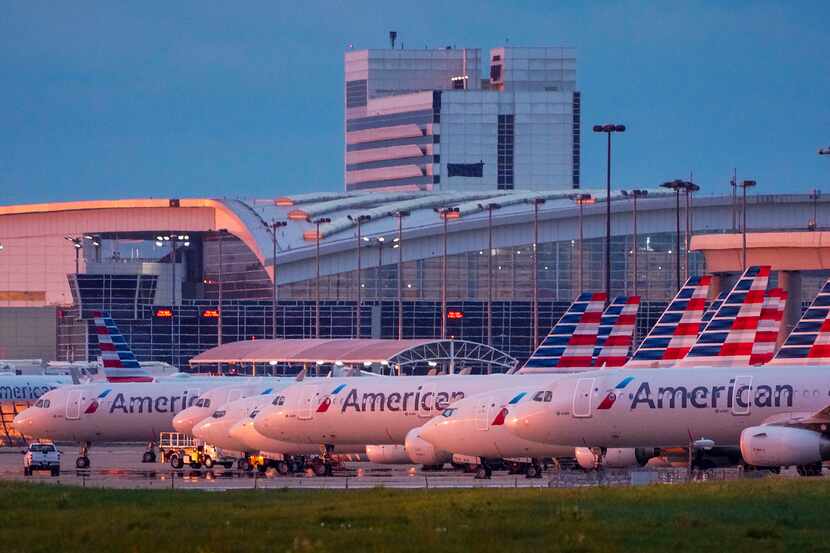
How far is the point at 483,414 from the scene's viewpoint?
180 ft

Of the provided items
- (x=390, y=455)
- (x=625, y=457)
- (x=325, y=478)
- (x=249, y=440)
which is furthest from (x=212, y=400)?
(x=625, y=457)

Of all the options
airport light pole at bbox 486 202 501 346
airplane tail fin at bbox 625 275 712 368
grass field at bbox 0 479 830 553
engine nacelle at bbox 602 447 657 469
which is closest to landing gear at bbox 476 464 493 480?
engine nacelle at bbox 602 447 657 469

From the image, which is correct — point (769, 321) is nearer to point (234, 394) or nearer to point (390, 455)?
point (390, 455)

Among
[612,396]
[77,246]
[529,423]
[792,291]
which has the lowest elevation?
[529,423]

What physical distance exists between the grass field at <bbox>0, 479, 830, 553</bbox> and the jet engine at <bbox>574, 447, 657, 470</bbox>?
16.6 metres

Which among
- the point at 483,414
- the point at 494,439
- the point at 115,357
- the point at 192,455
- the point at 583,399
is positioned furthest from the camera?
the point at 115,357

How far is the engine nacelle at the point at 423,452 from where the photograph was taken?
188 feet

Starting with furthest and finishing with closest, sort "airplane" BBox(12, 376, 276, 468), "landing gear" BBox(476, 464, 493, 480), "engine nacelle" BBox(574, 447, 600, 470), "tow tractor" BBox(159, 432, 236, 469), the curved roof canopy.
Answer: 1. the curved roof canopy
2. "airplane" BBox(12, 376, 276, 468)
3. "tow tractor" BBox(159, 432, 236, 469)
4. "landing gear" BBox(476, 464, 493, 480)
5. "engine nacelle" BBox(574, 447, 600, 470)

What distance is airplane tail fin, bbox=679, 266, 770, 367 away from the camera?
63.9 metres

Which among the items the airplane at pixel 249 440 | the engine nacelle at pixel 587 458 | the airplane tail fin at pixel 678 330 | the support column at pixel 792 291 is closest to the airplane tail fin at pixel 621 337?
the airplane tail fin at pixel 678 330

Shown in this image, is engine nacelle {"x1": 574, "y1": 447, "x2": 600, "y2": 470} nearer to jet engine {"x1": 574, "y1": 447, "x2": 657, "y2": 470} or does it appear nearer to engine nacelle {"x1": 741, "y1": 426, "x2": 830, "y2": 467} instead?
jet engine {"x1": 574, "y1": 447, "x2": 657, "y2": 470}

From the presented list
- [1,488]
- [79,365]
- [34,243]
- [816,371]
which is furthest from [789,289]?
[34,243]

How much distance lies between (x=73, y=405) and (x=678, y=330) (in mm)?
27186

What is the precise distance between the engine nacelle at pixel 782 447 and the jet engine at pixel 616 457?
22.1ft
